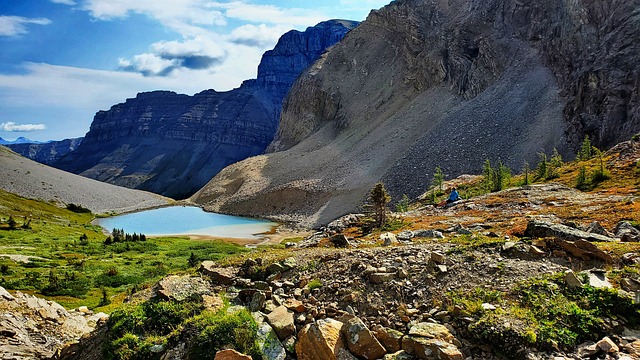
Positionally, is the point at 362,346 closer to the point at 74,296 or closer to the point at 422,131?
the point at 74,296

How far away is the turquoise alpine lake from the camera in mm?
66938

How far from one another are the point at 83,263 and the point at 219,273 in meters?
27.0

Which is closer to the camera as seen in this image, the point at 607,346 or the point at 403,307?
the point at 607,346

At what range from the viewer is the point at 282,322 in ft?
29.0

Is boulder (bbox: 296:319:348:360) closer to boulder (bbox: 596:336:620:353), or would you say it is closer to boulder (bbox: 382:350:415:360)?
boulder (bbox: 382:350:415:360)

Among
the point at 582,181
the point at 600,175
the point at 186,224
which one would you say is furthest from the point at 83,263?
the point at 186,224

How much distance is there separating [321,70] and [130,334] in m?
126

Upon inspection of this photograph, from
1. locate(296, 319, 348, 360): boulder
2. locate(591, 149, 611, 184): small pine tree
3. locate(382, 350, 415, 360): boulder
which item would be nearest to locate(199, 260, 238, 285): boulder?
locate(296, 319, 348, 360): boulder

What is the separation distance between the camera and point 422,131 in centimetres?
7688

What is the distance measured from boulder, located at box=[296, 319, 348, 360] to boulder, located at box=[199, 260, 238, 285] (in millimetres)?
4086

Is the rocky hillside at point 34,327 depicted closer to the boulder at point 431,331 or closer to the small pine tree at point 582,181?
the boulder at point 431,331

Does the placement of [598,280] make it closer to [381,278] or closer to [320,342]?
[381,278]

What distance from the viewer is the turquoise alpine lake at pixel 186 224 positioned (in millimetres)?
66938

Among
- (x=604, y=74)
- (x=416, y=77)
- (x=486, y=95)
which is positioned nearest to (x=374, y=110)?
(x=416, y=77)
